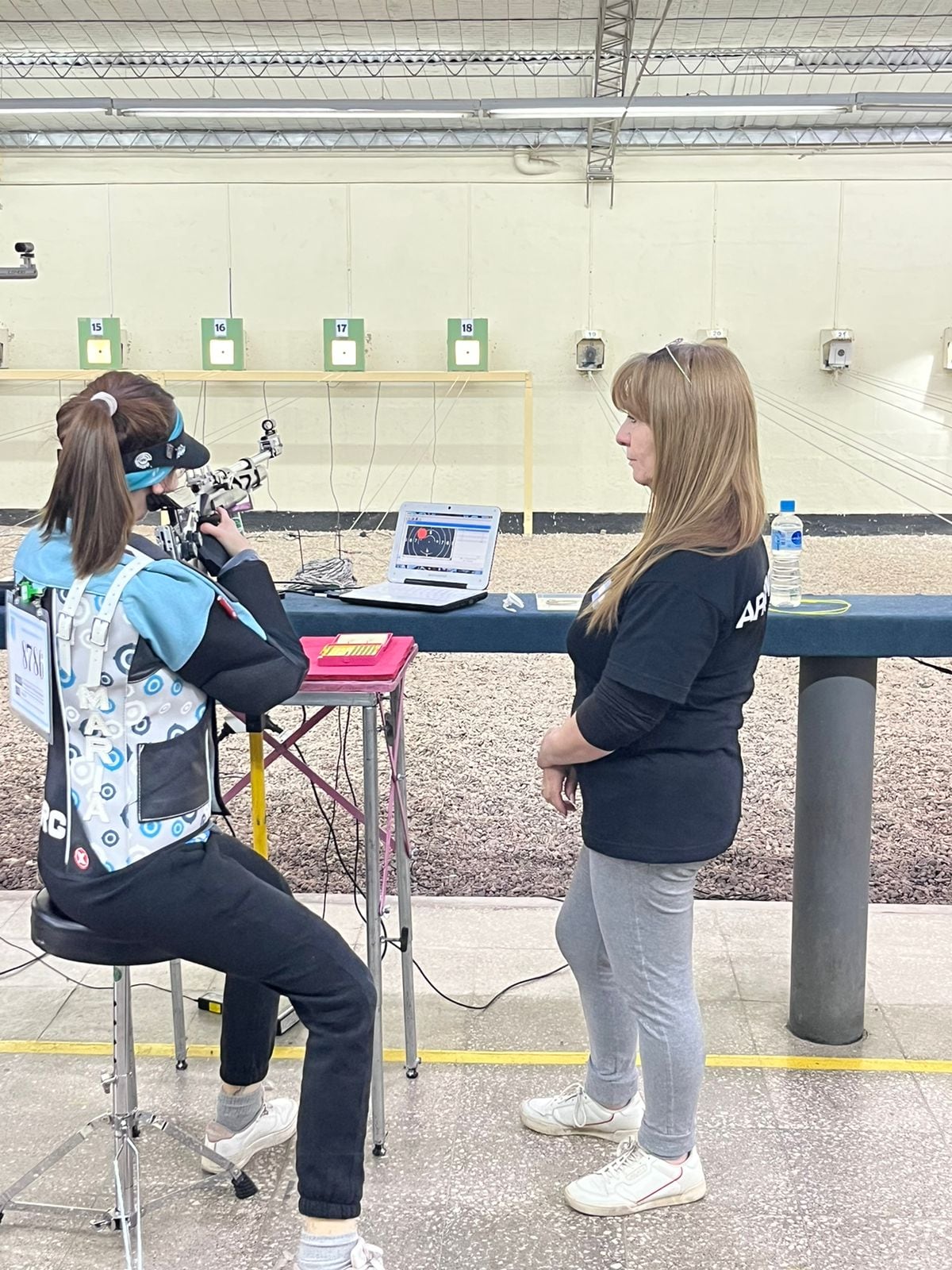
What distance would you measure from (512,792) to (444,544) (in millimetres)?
1438

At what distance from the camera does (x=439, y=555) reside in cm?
211

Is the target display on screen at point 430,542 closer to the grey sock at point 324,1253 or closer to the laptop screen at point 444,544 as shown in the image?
the laptop screen at point 444,544

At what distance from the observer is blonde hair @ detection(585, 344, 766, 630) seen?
1.33 meters

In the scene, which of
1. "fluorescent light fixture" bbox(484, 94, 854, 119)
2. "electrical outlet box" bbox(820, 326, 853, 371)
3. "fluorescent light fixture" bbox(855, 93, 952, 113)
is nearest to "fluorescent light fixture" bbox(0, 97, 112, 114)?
"fluorescent light fixture" bbox(484, 94, 854, 119)

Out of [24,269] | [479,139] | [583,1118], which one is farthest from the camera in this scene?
[479,139]

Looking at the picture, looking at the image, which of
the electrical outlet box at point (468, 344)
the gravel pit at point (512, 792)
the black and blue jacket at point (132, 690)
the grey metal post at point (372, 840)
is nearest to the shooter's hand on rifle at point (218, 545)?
the black and blue jacket at point (132, 690)

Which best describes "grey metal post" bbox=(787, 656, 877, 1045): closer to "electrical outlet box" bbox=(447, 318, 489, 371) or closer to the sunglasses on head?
the sunglasses on head

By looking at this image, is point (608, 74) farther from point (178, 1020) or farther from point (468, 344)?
point (178, 1020)

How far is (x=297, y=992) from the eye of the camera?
1269 millimetres

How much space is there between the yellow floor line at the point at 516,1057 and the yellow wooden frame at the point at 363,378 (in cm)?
687

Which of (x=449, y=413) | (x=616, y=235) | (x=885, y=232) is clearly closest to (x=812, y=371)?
(x=885, y=232)

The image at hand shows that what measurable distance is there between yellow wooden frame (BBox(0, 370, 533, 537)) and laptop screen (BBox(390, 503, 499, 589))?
6.40m

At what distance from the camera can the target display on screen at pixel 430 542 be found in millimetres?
2111

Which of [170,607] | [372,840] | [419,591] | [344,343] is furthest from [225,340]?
[170,607]
